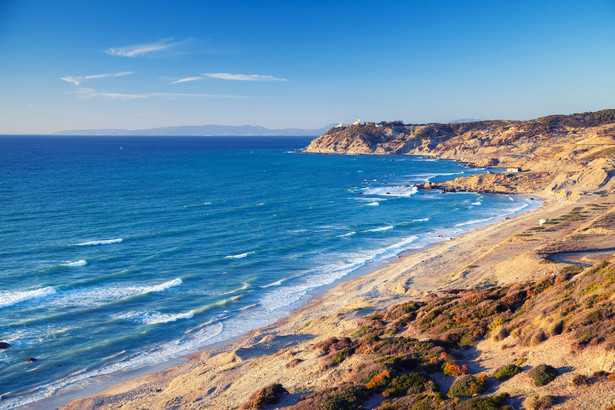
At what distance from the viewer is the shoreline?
21.7m

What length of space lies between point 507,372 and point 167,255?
3607 cm

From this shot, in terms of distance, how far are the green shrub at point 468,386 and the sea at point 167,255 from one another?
1725 centimetres

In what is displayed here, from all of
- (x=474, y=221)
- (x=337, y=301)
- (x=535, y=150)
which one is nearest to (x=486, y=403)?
(x=337, y=301)

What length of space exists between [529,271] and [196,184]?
77.6m

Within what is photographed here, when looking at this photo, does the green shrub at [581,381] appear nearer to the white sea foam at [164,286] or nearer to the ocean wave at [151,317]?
the ocean wave at [151,317]

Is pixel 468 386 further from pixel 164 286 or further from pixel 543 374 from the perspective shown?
pixel 164 286

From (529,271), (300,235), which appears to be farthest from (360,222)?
(529,271)

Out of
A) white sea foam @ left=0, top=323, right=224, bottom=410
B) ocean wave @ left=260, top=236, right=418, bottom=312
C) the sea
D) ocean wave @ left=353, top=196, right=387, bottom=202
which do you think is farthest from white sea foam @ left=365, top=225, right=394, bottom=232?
white sea foam @ left=0, top=323, right=224, bottom=410

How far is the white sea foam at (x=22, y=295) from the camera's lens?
30.9 metres

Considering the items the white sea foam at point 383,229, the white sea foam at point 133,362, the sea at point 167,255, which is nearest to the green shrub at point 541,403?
the sea at point 167,255

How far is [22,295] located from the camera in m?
32.0

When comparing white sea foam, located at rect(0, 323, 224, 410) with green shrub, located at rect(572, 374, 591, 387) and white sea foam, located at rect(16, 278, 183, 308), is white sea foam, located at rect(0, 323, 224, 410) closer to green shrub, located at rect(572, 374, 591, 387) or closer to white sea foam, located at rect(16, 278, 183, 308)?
white sea foam, located at rect(16, 278, 183, 308)

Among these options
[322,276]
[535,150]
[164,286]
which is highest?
[535,150]

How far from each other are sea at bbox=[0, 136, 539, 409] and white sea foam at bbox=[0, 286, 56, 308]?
8 centimetres
